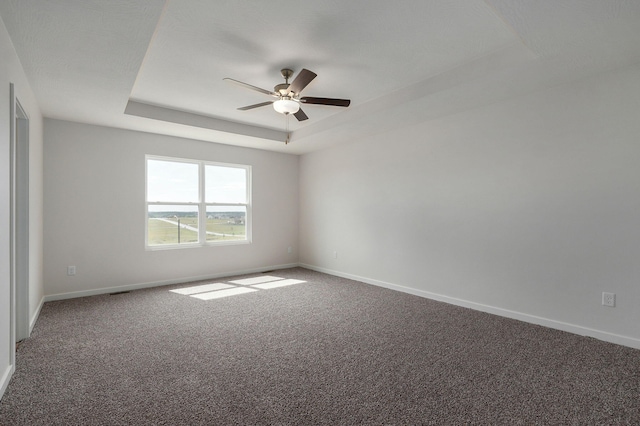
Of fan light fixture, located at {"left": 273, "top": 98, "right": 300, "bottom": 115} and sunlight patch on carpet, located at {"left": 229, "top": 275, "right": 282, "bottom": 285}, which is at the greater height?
→ fan light fixture, located at {"left": 273, "top": 98, "right": 300, "bottom": 115}

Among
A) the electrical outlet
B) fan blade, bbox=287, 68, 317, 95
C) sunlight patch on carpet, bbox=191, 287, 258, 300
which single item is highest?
fan blade, bbox=287, 68, 317, 95

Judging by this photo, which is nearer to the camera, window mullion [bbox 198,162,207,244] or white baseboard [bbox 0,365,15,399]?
white baseboard [bbox 0,365,15,399]

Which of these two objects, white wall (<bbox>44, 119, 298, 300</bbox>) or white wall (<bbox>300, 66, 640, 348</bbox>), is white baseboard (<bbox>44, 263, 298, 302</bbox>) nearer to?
white wall (<bbox>44, 119, 298, 300</bbox>)

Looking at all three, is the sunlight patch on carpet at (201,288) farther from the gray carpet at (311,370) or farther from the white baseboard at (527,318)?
the white baseboard at (527,318)

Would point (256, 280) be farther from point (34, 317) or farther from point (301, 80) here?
point (301, 80)

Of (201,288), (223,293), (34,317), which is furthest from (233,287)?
(34,317)

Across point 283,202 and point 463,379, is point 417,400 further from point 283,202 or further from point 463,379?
point 283,202

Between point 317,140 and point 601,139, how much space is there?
3693 mm

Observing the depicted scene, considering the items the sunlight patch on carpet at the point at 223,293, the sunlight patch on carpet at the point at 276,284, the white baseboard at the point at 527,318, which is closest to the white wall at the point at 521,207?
the white baseboard at the point at 527,318

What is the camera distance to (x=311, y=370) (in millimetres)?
2396

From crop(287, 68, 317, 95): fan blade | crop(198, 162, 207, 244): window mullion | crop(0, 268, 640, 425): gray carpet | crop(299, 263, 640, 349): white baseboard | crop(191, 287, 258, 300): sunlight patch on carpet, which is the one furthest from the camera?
crop(198, 162, 207, 244): window mullion

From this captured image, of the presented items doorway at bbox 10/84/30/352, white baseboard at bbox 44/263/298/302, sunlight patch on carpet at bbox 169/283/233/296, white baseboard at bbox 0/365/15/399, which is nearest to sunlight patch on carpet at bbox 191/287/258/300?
sunlight patch on carpet at bbox 169/283/233/296

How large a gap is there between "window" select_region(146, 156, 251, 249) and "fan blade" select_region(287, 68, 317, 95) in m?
3.10

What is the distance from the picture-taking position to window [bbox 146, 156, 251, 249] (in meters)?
5.15
